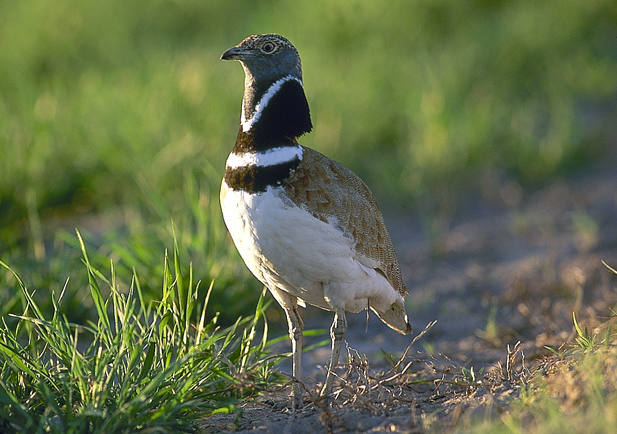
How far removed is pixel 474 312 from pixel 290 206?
216 centimetres

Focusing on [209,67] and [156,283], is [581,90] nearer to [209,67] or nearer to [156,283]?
[209,67]

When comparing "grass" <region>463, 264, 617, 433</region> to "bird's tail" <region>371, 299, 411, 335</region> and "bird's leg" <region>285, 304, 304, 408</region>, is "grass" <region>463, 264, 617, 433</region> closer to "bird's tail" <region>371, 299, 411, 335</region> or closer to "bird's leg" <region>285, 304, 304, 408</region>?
"bird's tail" <region>371, 299, 411, 335</region>

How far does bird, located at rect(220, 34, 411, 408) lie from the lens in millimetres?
2959

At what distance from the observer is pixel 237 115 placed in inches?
253

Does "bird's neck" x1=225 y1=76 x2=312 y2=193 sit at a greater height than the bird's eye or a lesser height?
lesser

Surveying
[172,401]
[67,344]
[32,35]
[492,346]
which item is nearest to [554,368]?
[492,346]

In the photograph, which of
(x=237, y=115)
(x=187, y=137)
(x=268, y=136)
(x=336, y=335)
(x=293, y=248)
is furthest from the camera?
(x=237, y=115)

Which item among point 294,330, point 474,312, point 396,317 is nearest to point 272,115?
point 294,330

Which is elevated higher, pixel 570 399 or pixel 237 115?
pixel 237 115

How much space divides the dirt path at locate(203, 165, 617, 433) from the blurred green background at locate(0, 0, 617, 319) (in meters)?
0.41

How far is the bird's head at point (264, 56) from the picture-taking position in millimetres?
3117

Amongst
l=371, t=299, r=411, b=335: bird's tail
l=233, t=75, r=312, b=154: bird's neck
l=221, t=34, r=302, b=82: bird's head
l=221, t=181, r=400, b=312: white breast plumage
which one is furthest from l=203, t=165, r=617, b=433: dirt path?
l=221, t=34, r=302, b=82: bird's head

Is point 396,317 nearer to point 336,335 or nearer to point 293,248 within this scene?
point 336,335

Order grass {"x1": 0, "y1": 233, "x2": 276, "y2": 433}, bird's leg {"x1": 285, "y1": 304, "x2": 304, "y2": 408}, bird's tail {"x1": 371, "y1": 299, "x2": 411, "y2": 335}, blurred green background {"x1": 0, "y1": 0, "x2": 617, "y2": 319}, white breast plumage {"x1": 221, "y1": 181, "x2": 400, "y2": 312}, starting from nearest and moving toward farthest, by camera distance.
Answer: grass {"x1": 0, "y1": 233, "x2": 276, "y2": 433} < white breast plumage {"x1": 221, "y1": 181, "x2": 400, "y2": 312} < bird's leg {"x1": 285, "y1": 304, "x2": 304, "y2": 408} < bird's tail {"x1": 371, "y1": 299, "x2": 411, "y2": 335} < blurred green background {"x1": 0, "y1": 0, "x2": 617, "y2": 319}
